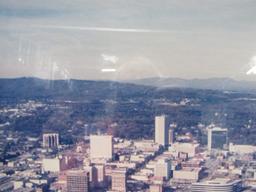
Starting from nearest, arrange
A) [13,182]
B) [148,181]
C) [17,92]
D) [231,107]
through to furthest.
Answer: [13,182], [148,181], [17,92], [231,107]

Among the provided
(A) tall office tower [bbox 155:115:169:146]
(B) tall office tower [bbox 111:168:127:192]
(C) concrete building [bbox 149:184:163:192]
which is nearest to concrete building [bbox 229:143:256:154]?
(A) tall office tower [bbox 155:115:169:146]

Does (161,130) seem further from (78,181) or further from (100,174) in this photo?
(78,181)

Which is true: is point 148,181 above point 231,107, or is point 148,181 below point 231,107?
below

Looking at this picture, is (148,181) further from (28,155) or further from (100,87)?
(28,155)

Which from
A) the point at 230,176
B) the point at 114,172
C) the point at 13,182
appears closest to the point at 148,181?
the point at 114,172

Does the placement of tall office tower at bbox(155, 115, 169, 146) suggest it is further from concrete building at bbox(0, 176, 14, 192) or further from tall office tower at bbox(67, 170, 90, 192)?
concrete building at bbox(0, 176, 14, 192)

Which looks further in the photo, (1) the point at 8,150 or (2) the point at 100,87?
(1) the point at 8,150
